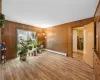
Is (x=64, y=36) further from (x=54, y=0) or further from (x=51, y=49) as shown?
(x=54, y=0)

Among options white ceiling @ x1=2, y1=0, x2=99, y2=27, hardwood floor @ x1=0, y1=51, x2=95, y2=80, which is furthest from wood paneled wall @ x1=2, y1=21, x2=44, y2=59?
hardwood floor @ x1=0, y1=51, x2=95, y2=80

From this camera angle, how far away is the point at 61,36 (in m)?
6.63

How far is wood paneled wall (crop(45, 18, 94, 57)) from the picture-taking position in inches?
226

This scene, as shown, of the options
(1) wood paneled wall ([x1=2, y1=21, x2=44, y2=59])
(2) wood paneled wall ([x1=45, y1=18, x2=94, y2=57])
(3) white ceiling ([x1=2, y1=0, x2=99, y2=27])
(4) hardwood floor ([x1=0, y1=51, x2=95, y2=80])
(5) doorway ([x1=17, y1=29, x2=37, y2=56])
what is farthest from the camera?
(5) doorway ([x1=17, y1=29, x2=37, y2=56])

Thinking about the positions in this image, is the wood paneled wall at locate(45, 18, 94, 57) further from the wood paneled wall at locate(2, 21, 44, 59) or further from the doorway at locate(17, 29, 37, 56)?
the wood paneled wall at locate(2, 21, 44, 59)

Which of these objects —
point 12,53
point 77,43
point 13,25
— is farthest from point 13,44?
point 77,43

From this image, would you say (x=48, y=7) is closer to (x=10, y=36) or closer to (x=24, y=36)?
(x=10, y=36)

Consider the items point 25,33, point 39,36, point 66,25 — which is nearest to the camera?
point 66,25

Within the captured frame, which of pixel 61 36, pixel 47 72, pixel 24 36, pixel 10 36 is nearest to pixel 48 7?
pixel 47 72

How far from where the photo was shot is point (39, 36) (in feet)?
26.8

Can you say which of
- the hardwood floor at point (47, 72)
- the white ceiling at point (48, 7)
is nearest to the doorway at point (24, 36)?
the hardwood floor at point (47, 72)

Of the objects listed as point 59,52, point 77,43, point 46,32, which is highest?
point 46,32

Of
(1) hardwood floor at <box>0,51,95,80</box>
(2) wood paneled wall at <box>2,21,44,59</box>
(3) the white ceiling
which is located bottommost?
(1) hardwood floor at <box>0,51,95,80</box>

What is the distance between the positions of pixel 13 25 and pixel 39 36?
3.11 metres
